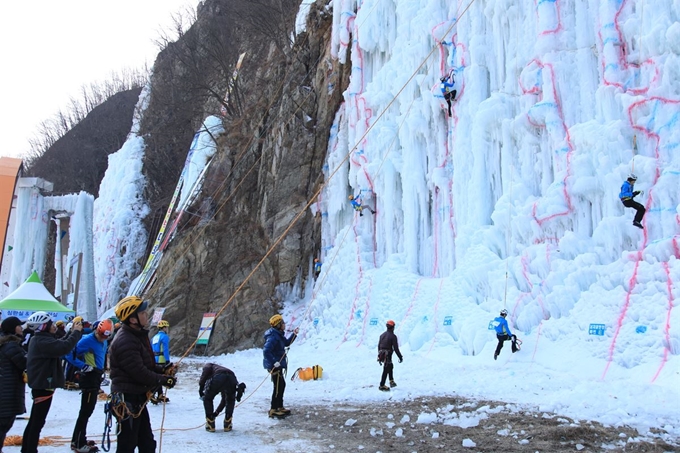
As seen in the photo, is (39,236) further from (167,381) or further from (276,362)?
(167,381)

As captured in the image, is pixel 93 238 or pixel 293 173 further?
pixel 93 238

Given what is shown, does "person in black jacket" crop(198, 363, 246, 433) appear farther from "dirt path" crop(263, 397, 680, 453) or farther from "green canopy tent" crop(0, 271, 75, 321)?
"green canopy tent" crop(0, 271, 75, 321)

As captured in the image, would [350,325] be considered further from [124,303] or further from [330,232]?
[124,303]

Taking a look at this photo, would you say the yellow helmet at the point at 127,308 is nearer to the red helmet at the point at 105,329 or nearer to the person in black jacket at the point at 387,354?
the red helmet at the point at 105,329

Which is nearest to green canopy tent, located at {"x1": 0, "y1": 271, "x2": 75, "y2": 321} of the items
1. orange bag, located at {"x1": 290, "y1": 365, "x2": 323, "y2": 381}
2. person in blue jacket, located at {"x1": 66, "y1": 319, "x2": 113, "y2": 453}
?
orange bag, located at {"x1": 290, "y1": 365, "x2": 323, "y2": 381}

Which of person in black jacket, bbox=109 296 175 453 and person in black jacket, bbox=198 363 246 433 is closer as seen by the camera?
person in black jacket, bbox=109 296 175 453

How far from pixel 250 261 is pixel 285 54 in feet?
29.3

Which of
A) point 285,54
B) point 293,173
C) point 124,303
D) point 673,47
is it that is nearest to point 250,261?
point 293,173

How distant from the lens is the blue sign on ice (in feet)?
28.8

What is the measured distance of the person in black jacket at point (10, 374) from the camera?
4.71 meters

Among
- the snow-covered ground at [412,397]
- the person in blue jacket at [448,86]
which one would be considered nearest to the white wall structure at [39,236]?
the snow-covered ground at [412,397]

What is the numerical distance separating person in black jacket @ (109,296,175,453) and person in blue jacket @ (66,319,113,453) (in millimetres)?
1525

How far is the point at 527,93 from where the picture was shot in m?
11.5

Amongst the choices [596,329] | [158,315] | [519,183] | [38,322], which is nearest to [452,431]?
[596,329]
